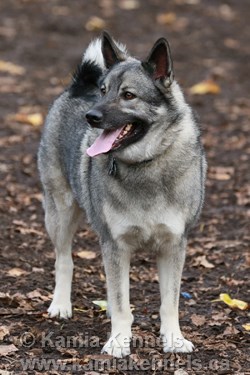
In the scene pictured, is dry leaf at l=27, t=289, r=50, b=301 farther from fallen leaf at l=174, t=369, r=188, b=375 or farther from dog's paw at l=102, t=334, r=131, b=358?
fallen leaf at l=174, t=369, r=188, b=375

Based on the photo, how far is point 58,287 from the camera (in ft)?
21.2

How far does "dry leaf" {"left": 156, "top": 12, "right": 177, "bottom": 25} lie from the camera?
1862 centimetres

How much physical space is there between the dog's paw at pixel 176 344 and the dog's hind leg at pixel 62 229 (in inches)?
44.2

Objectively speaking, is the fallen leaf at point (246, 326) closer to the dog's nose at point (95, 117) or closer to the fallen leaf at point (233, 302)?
the fallen leaf at point (233, 302)

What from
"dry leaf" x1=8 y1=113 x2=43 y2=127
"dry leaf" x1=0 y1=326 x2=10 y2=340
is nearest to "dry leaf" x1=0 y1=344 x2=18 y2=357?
"dry leaf" x1=0 y1=326 x2=10 y2=340

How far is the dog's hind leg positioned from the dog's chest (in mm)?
1156

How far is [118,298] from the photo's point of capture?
17.9ft

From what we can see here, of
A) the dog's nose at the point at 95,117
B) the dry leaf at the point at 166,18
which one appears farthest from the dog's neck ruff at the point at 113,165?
the dry leaf at the point at 166,18

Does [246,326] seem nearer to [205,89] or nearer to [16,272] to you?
[16,272]

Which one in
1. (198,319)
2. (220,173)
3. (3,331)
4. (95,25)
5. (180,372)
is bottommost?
(180,372)

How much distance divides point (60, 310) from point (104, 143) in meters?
1.62

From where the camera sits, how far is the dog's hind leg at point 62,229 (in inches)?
255

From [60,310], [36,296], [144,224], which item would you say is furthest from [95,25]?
[144,224]

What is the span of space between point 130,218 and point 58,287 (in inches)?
52.2
